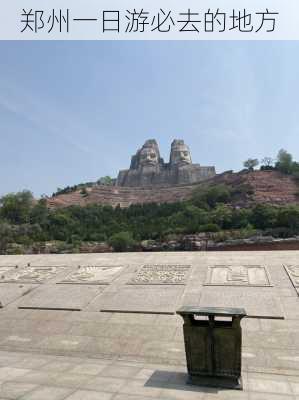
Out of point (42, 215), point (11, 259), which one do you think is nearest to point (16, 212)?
point (42, 215)

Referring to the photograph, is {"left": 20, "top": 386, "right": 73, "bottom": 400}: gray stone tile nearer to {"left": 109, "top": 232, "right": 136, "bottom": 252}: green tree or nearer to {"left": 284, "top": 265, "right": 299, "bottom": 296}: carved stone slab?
{"left": 284, "top": 265, "right": 299, "bottom": 296}: carved stone slab

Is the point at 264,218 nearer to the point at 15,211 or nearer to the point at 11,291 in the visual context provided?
the point at 11,291

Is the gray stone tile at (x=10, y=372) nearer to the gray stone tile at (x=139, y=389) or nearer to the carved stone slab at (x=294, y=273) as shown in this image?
the gray stone tile at (x=139, y=389)

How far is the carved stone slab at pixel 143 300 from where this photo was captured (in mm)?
7059

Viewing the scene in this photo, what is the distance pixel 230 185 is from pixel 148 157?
99.1ft

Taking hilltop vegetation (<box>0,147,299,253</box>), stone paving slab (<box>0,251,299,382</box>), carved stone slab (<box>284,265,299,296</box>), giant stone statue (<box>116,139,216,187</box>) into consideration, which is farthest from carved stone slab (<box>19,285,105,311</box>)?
giant stone statue (<box>116,139,216,187</box>)

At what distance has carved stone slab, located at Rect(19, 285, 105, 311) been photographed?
25.1ft

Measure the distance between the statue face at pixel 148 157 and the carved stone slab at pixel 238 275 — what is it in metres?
67.8

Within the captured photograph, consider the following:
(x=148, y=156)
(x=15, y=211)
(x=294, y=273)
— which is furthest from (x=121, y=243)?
(x=148, y=156)

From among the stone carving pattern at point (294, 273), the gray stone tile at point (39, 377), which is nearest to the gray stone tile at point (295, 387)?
the gray stone tile at point (39, 377)

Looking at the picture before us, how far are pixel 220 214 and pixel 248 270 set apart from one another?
80.1 feet

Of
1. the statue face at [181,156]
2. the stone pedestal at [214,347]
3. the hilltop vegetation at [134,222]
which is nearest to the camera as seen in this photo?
the stone pedestal at [214,347]

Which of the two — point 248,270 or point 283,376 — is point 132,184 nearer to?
point 248,270

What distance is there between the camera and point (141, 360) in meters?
5.15
